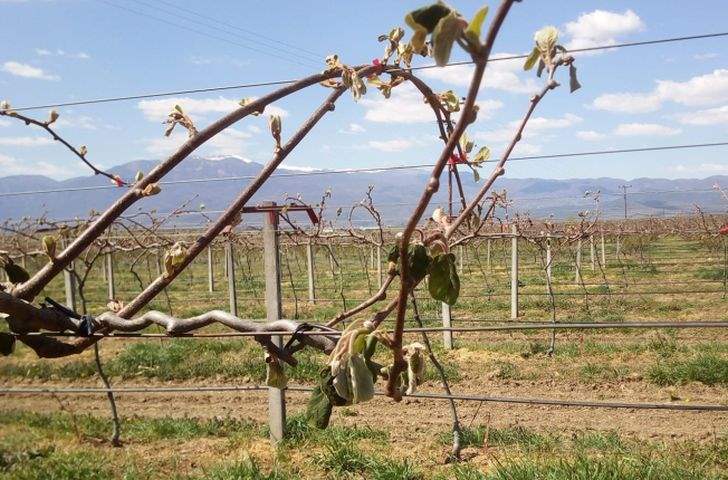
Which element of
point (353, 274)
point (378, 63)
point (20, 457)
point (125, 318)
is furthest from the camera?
point (353, 274)

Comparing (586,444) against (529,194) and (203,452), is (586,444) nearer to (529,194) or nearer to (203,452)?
(203,452)

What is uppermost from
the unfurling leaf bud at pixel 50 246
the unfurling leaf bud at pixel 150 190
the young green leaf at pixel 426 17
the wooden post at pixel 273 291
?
the young green leaf at pixel 426 17

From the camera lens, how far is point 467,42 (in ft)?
1.07

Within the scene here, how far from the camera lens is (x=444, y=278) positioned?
1.73ft

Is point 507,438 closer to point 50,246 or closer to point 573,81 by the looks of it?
point 50,246

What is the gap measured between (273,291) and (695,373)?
14.4 ft

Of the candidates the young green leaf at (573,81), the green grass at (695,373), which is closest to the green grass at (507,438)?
the green grass at (695,373)

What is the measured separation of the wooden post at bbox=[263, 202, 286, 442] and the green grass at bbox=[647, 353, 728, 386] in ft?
12.5

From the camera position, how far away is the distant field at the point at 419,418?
149 inches

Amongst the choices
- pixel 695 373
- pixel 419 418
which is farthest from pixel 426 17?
pixel 695 373

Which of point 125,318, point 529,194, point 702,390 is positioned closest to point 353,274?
point 702,390

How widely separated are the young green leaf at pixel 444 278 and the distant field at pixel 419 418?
9.25 feet

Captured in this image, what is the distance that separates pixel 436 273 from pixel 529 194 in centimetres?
19048

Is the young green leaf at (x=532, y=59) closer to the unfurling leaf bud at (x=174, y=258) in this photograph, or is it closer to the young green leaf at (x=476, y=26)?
the young green leaf at (x=476, y=26)
